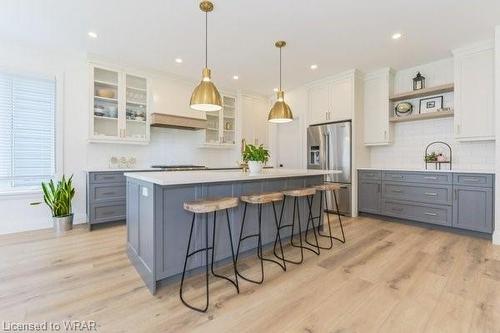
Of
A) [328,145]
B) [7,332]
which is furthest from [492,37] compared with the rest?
[7,332]

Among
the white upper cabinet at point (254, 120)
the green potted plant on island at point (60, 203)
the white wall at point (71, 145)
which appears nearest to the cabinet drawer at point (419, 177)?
the white upper cabinet at point (254, 120)

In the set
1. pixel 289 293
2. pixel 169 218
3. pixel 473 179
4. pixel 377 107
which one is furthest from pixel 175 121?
pixel 473 179

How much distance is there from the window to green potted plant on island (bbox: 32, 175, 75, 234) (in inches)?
13.9

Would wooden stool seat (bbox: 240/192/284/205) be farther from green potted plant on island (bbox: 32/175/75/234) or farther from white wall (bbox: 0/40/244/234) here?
white wall (bbox: 0/40/244/234)

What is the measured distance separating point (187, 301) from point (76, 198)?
3133 mm

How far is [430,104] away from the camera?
4145mm

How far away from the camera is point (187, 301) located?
1.86 meters

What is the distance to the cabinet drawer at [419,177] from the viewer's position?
3566 mm

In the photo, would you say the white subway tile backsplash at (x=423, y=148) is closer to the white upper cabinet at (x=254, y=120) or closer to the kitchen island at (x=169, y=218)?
the white upper cabinet at (x=254, y=120)

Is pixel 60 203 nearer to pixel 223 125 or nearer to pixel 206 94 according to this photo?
pixel 206 94

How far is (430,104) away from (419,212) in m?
1.80

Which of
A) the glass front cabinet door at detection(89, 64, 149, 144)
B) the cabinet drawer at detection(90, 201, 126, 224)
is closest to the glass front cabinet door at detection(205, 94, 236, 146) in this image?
the glass front cabinet door at detection(89, 64, 149, 144)

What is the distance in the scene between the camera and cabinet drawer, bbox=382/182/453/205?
3574 mm

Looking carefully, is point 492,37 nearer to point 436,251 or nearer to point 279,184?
point 436,251
